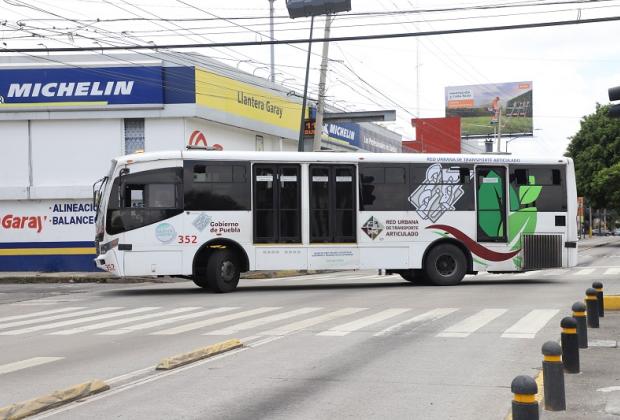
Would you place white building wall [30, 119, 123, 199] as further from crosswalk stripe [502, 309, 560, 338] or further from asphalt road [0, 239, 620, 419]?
crosswalk stripe [502, 309, 560, 338]

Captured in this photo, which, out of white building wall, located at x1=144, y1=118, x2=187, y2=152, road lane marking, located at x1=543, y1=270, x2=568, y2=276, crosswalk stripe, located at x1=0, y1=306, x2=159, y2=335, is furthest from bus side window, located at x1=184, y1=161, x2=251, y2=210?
road lane marking, located at x1=543, y1=270, x2=568, y2=276

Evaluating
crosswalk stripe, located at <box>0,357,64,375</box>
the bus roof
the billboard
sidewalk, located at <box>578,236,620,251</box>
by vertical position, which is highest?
the billboard

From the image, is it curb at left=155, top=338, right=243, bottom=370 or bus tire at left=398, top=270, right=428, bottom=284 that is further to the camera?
bus tire at left=398, top=270, right=428, bottom=284

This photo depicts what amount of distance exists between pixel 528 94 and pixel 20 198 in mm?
61882

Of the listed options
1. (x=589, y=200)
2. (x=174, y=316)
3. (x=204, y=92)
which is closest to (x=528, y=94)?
(x=589, y=200)

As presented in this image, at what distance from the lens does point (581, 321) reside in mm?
9391

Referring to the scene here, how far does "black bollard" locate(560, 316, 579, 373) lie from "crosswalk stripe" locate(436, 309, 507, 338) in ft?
9.86

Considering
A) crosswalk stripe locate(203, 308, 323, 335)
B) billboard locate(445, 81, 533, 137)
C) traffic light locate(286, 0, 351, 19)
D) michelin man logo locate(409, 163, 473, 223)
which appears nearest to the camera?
crosswalk stripe locate(203, 308, 323, 335)

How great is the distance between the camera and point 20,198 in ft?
90.5

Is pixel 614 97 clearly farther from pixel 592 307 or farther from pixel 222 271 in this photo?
pixel 222 271

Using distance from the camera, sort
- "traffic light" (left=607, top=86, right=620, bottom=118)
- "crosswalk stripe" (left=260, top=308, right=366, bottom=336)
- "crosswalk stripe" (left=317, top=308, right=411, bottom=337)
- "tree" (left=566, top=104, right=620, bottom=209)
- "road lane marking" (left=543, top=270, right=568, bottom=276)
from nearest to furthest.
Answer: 1. "traffic light" (left=607, top=86, right=620, bottom=118)
2. "crosswalk stripe" (left=317, top=308, right=411, bottom=337)
3. "crosswalk stripe" (left=260, top=308, right=366, bottom=336)
4. "road lane marking" (left=543, top=270, right=568, bottom=276)
5. "tree" (left=566, top=104, right=620, bottom=209)

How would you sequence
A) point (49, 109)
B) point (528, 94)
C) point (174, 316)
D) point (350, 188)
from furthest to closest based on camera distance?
point (528, 94) < point (49, 109) < point (350, 188) < point (174, 316)

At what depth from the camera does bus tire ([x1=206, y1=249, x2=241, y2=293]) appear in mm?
18641

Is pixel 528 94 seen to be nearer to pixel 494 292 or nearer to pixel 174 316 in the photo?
pixel 494 292
